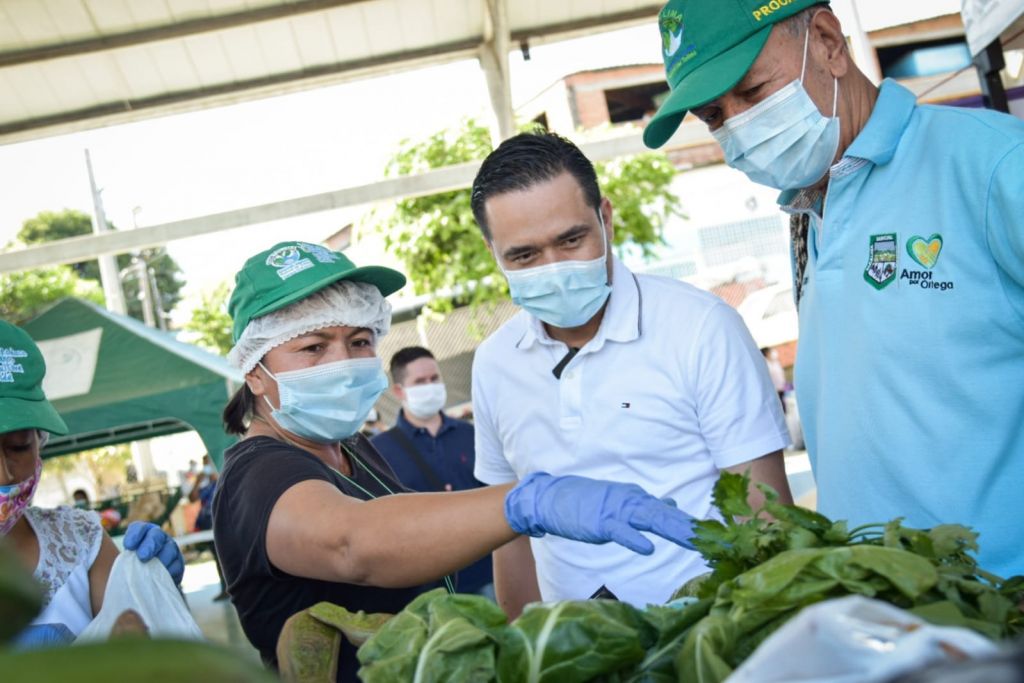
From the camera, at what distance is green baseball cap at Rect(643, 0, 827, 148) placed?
83.0 inches

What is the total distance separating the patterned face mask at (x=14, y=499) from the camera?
7.86ft

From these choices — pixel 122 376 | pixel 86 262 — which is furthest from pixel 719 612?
pixel 86 262

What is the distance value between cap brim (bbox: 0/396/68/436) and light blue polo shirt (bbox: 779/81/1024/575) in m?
1.88

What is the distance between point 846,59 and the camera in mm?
2215

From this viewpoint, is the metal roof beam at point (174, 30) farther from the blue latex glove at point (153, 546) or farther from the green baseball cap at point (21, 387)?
the blue latex glove at point (153, 546)

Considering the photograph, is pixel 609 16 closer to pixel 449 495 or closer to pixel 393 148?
pixel 449 495

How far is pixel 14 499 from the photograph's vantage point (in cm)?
243

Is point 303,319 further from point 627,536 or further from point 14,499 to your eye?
point 627,536

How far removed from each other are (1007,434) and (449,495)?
1094 mm

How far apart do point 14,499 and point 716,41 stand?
2003 mm

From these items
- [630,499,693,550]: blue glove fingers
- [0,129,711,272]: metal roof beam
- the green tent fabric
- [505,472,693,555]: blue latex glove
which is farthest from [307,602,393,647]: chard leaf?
the green tent fabric

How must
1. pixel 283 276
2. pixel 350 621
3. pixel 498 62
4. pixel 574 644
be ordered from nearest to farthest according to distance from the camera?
1. pixel 574 644
2. pixel 350 621
3. pixel 283 276
4. pixel 498 62

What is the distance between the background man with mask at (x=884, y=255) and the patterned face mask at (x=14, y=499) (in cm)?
179

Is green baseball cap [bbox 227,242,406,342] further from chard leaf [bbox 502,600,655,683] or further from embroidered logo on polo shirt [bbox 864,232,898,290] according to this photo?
chard leaf [bbox 502,600,655,683]
